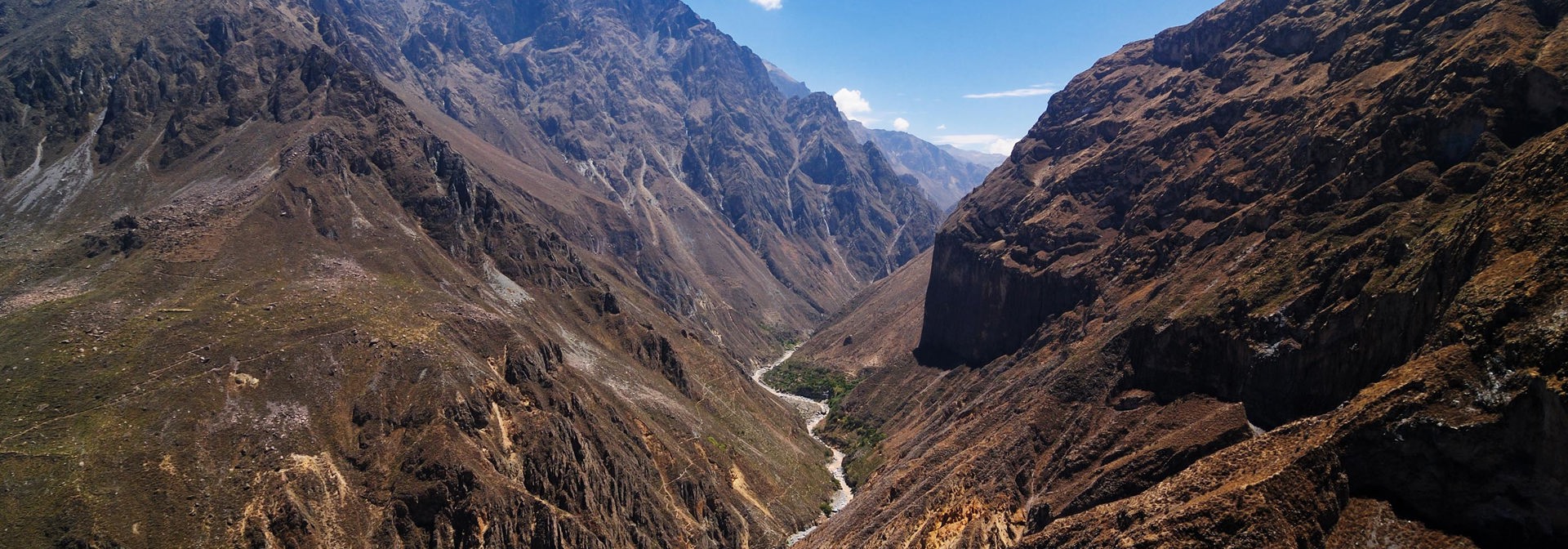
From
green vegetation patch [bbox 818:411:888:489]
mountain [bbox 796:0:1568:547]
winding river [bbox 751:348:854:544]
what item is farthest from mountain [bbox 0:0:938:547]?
mountain [bbox 796:0:1568:547]

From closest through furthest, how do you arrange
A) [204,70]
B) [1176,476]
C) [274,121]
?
[1176,476], [274,121], [204,70]

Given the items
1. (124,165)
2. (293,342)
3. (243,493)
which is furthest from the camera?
(124,165)


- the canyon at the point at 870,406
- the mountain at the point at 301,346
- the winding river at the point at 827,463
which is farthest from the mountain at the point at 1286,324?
the mountain at the point at 301,346

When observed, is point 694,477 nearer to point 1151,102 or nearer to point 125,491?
point 125,491

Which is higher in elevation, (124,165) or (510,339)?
(124,165)

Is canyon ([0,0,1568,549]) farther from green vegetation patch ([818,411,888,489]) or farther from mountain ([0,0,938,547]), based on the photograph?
green vegetation patch ([818,411,888,489])

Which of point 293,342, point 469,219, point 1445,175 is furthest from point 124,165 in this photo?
point 1445,175
